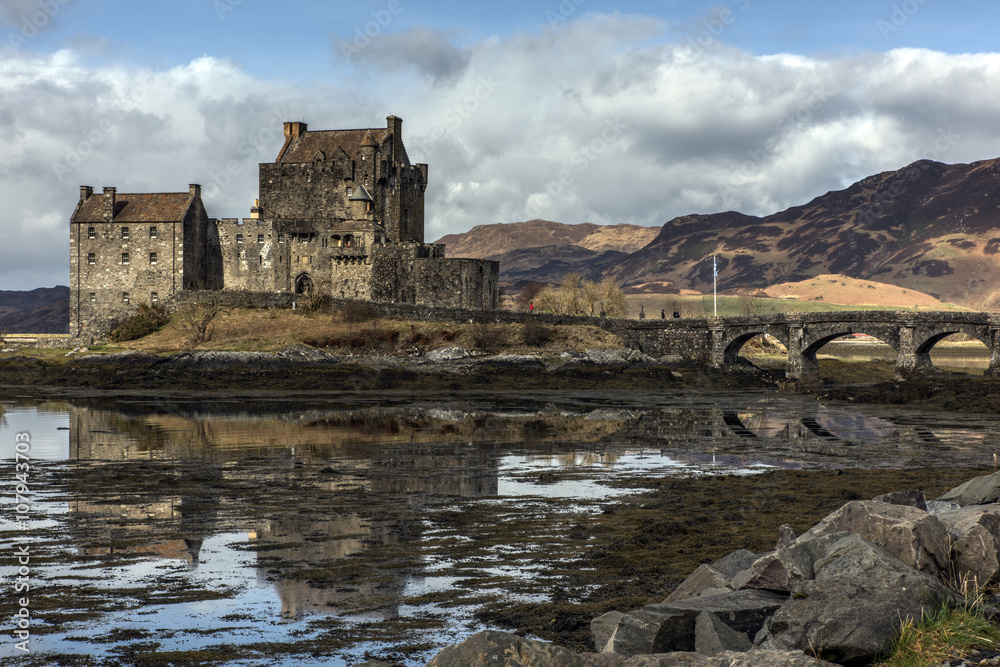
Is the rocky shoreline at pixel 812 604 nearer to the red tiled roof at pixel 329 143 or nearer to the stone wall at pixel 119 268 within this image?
the stone wall at pixel 119 268

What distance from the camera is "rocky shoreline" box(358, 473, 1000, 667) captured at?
24.5ft

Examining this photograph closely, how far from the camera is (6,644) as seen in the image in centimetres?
970

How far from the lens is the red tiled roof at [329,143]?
84312 millimetres

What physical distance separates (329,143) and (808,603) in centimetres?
8236

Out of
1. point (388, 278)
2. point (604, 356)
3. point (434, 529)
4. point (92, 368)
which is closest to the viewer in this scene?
point (434, 529)

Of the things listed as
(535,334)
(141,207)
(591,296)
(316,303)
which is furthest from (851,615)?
(591,296)

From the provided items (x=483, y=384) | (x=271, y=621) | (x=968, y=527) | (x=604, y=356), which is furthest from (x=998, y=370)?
(x=271, y=621)

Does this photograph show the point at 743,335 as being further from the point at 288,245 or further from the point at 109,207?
the point at 109,207

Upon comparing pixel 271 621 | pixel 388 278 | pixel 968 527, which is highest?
pixel 388 278

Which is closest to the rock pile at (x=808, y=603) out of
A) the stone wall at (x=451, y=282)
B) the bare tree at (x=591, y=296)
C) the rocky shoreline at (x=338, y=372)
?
the rocky shoreline at (x=338, y=372)

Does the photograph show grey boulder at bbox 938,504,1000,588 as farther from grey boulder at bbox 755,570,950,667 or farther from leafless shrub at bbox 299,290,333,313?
leafless shrub at bbox 299,290,333,313

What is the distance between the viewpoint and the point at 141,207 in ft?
265

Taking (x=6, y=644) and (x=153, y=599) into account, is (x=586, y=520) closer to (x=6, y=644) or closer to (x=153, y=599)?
(x=153, y=599)

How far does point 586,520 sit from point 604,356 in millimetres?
48974
